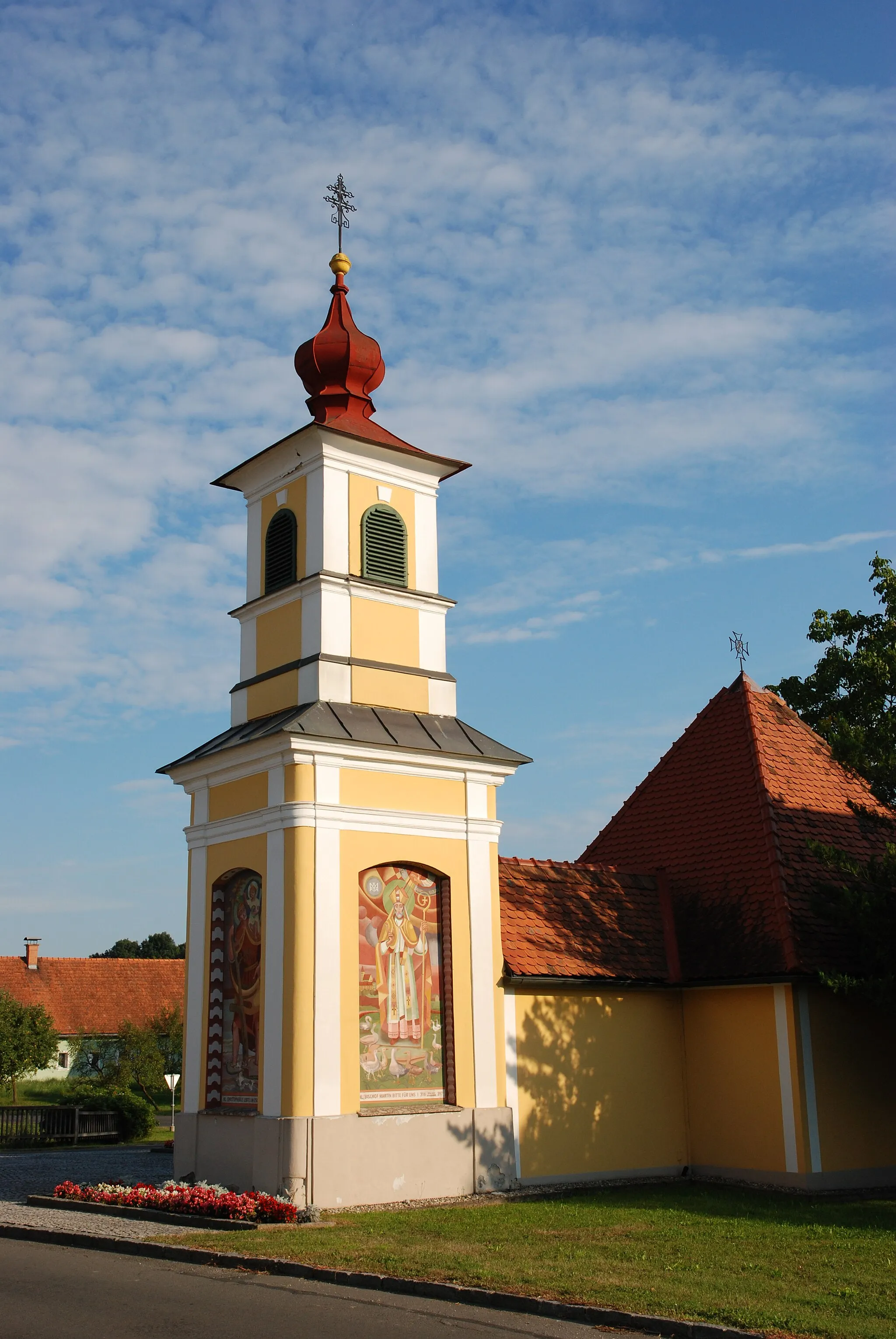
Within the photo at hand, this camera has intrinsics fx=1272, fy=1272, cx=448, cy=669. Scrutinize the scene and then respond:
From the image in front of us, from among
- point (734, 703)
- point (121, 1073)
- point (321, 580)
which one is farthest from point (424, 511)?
point (121, 1073)

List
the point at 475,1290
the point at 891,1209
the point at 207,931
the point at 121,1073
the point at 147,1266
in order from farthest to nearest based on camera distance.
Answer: the point at 121,1073, the point at 207,931, the point at 891,1209, the point at 147,1266, the point at 475,1290

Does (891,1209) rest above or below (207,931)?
below

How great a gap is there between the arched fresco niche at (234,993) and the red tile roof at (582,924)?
324cm

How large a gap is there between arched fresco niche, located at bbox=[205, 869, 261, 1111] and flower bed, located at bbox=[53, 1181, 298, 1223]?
1.17 m

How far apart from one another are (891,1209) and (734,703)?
26.9 feet

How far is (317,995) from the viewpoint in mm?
14281

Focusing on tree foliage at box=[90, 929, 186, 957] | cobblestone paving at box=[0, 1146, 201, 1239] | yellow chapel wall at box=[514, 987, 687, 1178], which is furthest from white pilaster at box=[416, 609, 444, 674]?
tree foliage at box=[90, 929, 186, 957]

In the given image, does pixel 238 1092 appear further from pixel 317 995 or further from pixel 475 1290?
pixel 475 1290

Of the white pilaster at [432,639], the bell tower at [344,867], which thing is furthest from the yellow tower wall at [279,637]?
the white pilaster at [432,639]

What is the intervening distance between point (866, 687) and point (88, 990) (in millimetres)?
39366

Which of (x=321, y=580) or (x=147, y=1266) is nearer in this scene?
(x=147, y=1266)

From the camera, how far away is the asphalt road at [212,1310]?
25.9 ft

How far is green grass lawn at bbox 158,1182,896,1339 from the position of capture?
851 cm

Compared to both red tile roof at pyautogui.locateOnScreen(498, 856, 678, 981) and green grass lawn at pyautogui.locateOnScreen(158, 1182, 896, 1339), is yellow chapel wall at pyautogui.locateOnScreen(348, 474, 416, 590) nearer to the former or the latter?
red tile roof at pyautogui.locateOnScreen(498, 856, 678, 981)
